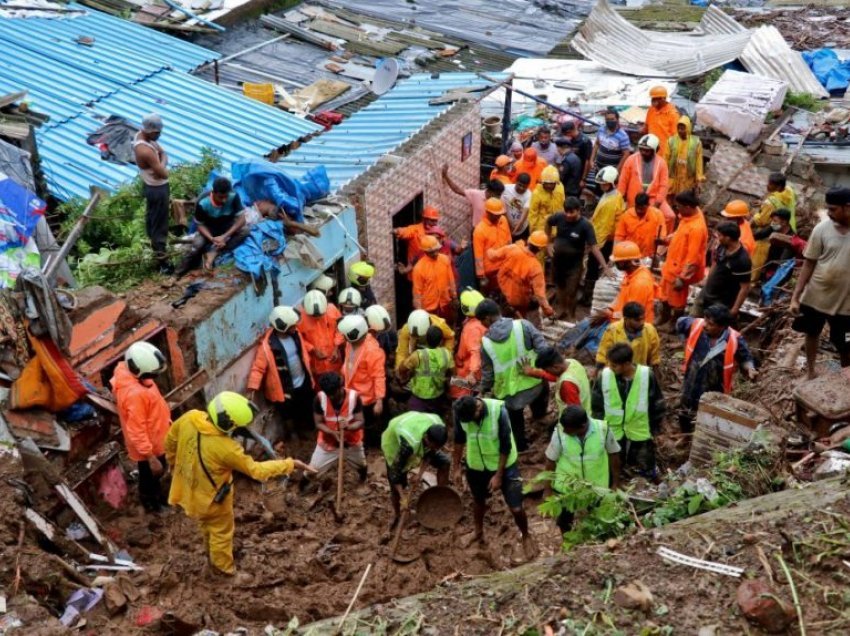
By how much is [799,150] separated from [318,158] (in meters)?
7.53

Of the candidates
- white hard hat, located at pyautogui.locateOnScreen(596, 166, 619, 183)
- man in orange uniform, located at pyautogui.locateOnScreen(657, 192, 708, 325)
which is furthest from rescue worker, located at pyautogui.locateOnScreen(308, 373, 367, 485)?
white hard hat, located at pyautogui.locateOnScreen(596, 166, 619, 183)

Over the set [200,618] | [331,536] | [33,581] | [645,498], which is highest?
[645,498]

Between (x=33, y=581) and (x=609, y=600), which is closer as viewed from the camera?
(x=609, y=600)

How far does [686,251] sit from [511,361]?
287cm

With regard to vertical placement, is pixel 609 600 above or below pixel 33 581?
above

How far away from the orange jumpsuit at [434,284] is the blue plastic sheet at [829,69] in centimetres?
1131

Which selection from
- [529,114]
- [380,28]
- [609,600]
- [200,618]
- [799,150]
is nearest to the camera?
[609,600]

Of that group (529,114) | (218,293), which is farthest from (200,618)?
(529,114)

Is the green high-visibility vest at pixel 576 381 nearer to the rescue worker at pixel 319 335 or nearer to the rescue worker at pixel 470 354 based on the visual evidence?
the rescue worker at pixel 470 354

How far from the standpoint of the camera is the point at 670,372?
10227 mm

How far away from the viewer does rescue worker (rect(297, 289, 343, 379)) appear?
9.60m

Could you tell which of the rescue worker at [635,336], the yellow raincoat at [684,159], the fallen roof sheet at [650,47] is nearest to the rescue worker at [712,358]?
the rescue worker at [635,336]

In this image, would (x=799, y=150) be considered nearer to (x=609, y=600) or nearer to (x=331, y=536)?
(x=331, y=536)

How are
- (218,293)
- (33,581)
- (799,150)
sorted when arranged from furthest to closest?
1. (799,150)
2. (218,293)
3. (33,581)
